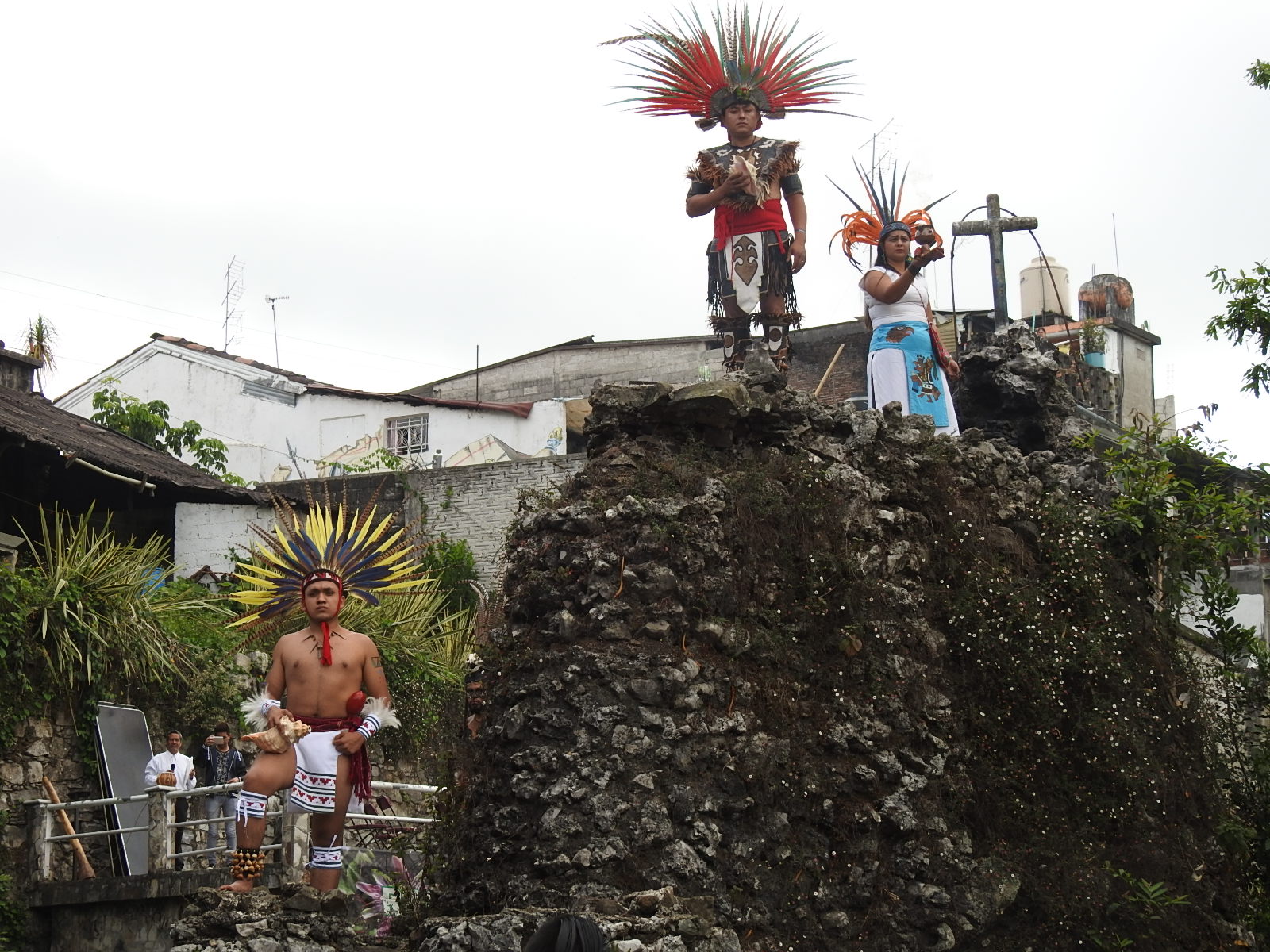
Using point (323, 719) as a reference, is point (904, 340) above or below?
above

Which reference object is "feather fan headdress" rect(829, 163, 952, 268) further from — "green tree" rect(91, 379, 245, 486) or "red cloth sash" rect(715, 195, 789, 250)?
"green tree" rect(91, 379, 245, 486)

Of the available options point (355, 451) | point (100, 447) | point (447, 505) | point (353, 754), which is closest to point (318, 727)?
point (353, 754)

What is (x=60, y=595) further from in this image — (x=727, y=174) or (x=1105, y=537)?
(x=1105, y=537)

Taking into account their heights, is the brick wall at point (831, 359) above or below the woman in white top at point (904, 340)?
above

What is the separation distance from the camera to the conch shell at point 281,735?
7578 millimetres

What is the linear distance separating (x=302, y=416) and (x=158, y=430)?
3.13m

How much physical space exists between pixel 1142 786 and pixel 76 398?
23283 millimetres

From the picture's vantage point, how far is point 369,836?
12844 millimetres

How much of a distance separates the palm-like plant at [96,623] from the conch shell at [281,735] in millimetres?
6249

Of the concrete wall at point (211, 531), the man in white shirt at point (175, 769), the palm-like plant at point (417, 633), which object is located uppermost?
the concrete wall at point (211, 531)

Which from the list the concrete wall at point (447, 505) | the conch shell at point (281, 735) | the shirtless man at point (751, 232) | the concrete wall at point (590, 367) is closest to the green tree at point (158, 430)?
the concrete wall at point (447, 505)

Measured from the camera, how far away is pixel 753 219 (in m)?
11.8

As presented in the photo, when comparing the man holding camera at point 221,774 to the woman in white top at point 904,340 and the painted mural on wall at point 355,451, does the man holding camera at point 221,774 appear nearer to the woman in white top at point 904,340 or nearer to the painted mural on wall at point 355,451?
the woman in white top at point 904,340

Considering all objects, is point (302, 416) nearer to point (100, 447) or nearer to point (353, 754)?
point (100, 447)
